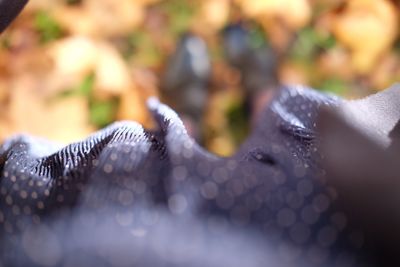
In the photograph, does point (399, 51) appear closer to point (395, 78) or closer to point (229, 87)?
point (395, 78)

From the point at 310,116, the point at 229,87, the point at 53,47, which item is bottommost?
the point at 229,87

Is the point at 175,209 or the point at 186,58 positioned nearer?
the point at 175,209

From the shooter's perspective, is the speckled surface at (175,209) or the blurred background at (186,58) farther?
the blurred background at (186,58)

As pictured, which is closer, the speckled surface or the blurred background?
the speckled surface

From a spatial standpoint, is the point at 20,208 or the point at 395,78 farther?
the point at 395,78

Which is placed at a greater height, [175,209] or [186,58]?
[175,209]

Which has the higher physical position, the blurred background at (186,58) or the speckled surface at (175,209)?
the speckled surface at (175,209)

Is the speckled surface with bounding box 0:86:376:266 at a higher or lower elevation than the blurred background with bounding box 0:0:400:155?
higher

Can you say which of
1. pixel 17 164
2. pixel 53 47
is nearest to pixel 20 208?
pixel 17 164
